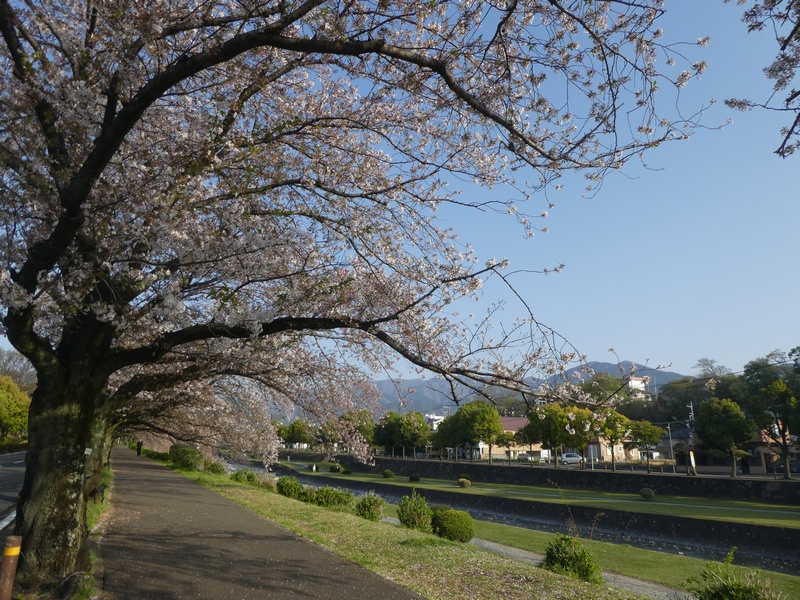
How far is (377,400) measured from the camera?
1381 centimetres

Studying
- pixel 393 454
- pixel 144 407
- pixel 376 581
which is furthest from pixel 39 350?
pixel 393 454

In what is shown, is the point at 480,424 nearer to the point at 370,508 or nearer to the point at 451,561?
the point at 370,508

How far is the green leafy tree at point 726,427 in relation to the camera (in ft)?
132

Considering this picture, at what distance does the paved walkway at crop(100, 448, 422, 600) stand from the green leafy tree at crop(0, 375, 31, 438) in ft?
179

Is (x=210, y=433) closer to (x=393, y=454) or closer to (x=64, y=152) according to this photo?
(x=64, y=152)

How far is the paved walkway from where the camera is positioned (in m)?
6.99

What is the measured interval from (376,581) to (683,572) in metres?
10.8

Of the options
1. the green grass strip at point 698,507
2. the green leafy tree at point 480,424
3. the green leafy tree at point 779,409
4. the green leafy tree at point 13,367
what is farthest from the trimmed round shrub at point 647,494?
the green leafy tree at point 13,367

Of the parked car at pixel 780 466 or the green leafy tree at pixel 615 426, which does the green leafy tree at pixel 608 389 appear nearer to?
the green leafy tree at pixel 615 426

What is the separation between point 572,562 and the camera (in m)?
10.7

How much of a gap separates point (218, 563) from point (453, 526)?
8.41 meters

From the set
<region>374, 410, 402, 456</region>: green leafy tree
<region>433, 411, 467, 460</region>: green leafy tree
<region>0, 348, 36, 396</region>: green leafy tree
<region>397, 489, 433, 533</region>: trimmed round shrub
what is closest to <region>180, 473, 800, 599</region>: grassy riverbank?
<region>397, 489, 433, 533</region>: trimmed round shrub

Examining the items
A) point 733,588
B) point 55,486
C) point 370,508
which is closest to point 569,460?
point 370,508

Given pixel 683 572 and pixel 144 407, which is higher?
pixel 144 407
